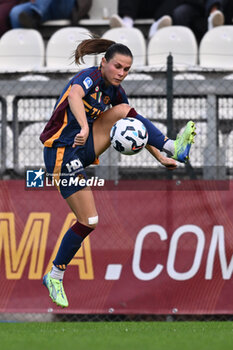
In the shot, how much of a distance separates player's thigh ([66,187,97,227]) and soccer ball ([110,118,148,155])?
483 mm

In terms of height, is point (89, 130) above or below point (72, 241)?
above

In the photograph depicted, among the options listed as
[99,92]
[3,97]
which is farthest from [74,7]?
[99,92]

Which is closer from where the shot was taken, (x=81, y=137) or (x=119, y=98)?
(x=81, y=137)

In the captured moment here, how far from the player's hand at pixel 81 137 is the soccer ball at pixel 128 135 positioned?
0.31m

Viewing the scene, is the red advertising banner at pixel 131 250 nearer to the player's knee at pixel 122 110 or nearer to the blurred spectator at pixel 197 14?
the player's knee at pixel 122 110

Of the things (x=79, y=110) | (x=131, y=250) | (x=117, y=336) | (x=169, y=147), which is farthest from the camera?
(x=131, y=250)

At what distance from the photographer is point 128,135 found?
5.81 metres

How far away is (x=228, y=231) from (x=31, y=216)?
79.3 inches

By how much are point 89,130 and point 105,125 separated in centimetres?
13

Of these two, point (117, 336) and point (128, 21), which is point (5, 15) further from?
point (117, 336)

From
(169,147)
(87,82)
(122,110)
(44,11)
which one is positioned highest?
(44,11)

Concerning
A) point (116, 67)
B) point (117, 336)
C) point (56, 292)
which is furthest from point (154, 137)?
point (117, 336)

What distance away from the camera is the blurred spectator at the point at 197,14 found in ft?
36.5

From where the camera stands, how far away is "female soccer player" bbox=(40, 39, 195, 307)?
5.92 m
